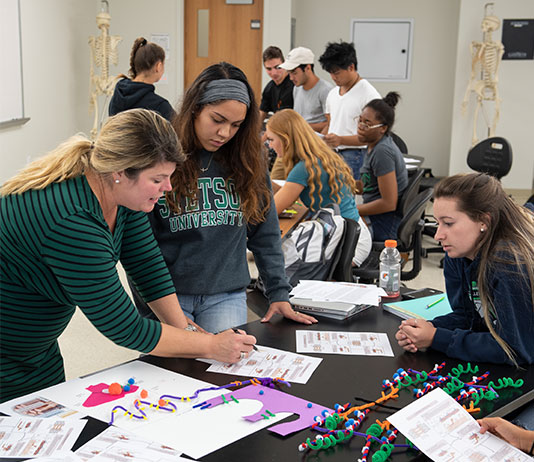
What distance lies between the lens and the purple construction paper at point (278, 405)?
1.37 m

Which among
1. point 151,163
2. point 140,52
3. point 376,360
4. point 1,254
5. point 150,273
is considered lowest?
point 376,360

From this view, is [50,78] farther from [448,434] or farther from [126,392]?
[448,434]

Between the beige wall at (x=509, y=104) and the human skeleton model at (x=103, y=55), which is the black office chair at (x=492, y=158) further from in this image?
the human skeleton model at (x=103, y=55)

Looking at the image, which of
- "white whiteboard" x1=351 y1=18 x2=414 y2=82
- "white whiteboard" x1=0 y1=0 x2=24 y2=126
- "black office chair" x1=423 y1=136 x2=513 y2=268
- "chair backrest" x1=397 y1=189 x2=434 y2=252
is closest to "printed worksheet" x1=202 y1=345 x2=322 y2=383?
"chair backrest" x1=397 y1=189 x2=434 y2=252

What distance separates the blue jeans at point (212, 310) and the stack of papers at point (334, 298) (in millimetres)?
212

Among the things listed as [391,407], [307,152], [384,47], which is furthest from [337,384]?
[384,47]

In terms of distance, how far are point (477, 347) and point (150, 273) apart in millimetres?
933

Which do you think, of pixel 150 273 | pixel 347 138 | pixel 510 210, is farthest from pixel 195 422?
pixel 347 138

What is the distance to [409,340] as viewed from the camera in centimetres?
181

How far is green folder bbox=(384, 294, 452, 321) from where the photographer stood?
2.09 m

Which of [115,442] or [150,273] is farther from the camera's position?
[150,273]

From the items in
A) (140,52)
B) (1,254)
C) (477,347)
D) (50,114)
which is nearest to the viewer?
(1,254)

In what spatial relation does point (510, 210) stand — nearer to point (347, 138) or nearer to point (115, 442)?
point (115, 442)

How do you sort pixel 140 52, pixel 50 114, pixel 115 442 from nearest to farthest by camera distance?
1. pixel 115 442
2. pixel 140 52
3. pixel 50 114
